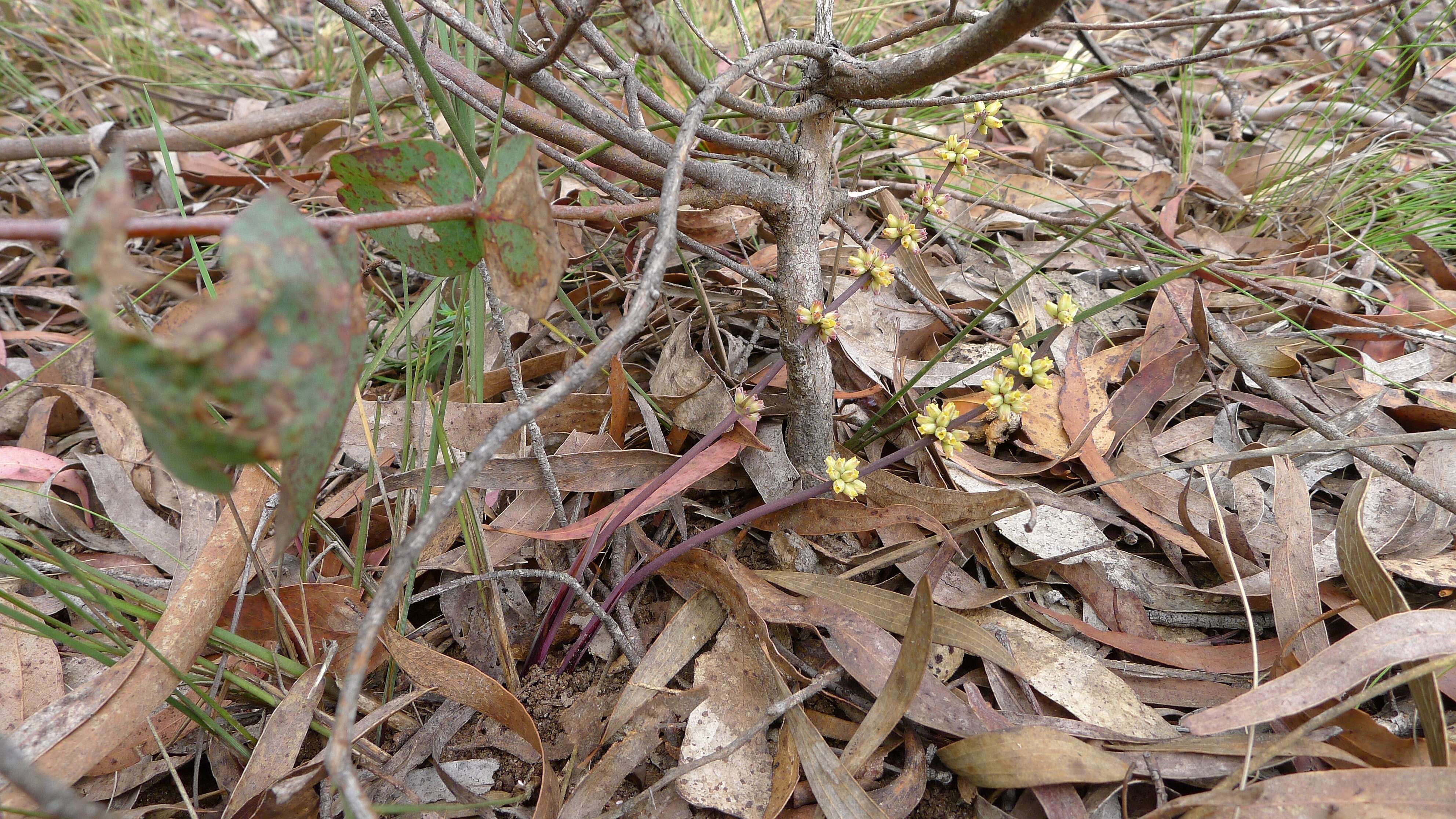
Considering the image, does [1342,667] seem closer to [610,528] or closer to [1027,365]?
[1027,365]

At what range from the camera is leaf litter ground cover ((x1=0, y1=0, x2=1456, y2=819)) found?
57 cm

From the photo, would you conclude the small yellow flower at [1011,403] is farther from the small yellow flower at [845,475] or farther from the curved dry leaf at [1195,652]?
the curved dry leaf at [1195,652]

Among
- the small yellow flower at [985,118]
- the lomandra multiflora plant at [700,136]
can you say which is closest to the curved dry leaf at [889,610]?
the lomandra multiflora plant at [700,136]

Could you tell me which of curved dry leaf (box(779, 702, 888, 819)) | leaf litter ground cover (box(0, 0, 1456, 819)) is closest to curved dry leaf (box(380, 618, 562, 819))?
leaf litter ground cover (box(0, 0, 1456, 819))

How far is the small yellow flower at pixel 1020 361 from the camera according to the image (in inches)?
33.7

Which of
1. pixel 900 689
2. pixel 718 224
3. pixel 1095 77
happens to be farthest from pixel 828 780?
pixel 718 224

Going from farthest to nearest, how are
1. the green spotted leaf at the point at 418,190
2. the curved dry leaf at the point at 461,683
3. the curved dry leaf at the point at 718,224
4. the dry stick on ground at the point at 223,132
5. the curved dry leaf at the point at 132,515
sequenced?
the dry stick on ground at the point at 223,132, the curved dry leaf at the point at 718,224, the curved dry leaf at the point at 132,515, the curved dry leaf at the point at 461,683, the green spotted leaf at the point at 418,190

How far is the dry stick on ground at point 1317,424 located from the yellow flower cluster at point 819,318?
2.00 ft

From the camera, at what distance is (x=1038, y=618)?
0.96m

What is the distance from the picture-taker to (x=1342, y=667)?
30.5 inches

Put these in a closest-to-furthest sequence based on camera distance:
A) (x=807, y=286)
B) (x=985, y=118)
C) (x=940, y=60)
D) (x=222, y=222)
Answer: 1. (x=222, y=222)
2. (x=940, y=60)
3. (x=807, y=286)
4. (x=985, y=118)

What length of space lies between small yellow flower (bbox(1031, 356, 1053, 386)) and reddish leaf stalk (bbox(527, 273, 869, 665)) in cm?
24

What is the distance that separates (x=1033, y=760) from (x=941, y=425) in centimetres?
36

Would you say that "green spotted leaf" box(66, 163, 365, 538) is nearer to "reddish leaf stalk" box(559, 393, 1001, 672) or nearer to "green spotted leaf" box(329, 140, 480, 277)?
"green spotted leaf" box(329, 140, 480, 277)
